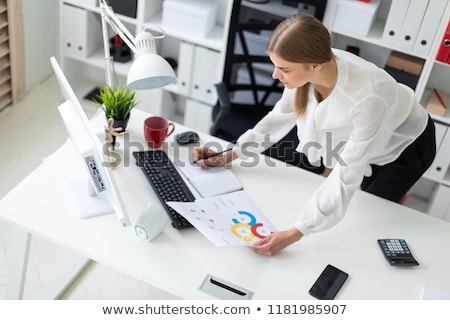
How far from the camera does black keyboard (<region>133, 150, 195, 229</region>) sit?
6.75 feet

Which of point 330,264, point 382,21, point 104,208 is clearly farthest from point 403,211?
point 382,21

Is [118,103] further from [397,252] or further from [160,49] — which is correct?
[160,49]

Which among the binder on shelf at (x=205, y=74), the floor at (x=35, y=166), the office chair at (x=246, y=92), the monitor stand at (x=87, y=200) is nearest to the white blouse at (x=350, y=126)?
the office chair at (x=246, y=92)

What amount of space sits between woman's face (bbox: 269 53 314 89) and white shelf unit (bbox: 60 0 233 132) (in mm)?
1303

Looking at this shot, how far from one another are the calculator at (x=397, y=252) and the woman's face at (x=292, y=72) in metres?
0.63

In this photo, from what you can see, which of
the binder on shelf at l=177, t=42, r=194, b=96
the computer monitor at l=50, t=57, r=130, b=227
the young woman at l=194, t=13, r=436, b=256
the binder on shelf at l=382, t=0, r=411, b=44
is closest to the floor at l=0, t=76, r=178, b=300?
the binder on shelf at l=177, t=42, r=194, b=96

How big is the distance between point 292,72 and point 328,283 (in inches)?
26.5

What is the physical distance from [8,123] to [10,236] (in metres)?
0.94

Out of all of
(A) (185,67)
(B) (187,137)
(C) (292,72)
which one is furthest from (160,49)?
(C) (292,72)

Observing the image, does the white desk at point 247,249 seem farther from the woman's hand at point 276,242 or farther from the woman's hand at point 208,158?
the woman's hand at point 208,158

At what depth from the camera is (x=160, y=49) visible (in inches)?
146

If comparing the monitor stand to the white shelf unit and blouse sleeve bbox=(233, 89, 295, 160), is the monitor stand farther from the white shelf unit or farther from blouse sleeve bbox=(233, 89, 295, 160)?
the white shelf unit

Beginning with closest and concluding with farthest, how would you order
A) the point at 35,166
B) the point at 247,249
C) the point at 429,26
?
the point at 247,249 → the point at 429,26 → the point at 35,166

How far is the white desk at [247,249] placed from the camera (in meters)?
1.88
